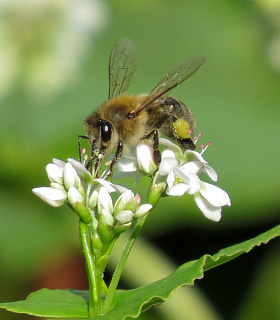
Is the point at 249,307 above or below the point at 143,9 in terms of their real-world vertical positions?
below

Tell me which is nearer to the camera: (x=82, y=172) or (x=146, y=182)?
(x=82, y=172)

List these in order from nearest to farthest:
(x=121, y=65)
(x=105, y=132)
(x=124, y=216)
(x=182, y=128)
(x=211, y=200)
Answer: (x=124, y=216) < (x=211, y=200) < (x=105, y=132) < (x=182, y=128) < (x=121, y=65)

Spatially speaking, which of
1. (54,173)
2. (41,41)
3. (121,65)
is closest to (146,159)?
(54,173)

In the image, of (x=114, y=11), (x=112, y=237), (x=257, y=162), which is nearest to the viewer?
(x=112, y=237)

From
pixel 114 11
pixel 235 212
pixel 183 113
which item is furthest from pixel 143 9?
pixel 183 113

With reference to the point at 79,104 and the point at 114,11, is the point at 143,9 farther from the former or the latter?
the point at 79,104

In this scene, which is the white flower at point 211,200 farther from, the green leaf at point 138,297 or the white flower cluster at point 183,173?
the green leaf at point 138,297

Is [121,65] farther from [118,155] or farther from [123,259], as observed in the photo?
[123,259]

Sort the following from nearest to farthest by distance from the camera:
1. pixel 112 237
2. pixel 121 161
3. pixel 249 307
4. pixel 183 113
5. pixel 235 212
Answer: pixel 112 237 → pixel 121 161 → pixel 183 113 → pixel 249 307 → pixel 235 212
